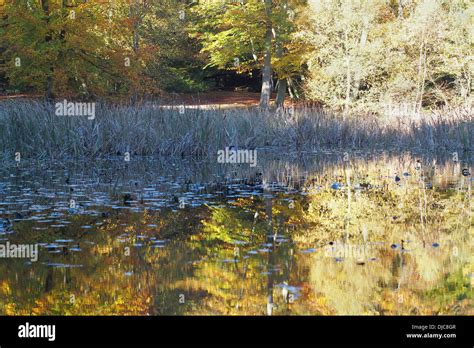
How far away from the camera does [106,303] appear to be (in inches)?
155

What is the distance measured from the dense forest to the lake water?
8.35m

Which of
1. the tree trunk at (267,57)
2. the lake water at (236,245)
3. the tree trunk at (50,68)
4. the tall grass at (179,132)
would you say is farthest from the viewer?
the tree trunk at (267,57)

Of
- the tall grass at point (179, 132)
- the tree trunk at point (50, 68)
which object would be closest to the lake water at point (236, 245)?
the tall grass at point (179, 132)

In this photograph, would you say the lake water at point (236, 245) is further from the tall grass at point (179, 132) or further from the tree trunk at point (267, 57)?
the tree trunk at point (267, 57)

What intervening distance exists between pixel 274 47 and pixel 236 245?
87.5 ft

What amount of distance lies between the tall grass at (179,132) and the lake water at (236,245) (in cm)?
253

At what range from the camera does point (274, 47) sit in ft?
103

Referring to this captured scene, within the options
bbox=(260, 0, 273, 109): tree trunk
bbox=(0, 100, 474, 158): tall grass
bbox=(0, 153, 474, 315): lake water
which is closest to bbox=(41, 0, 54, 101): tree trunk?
bbox=(0, 100, 474, 158): tall grass

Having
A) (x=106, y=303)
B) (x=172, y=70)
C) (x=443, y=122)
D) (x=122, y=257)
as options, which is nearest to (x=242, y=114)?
(x=443, y=122)

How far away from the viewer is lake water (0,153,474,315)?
4.00 metres

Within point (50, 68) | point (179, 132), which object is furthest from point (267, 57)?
point (179, 132)

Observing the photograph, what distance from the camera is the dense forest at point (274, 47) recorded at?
17406 mm
